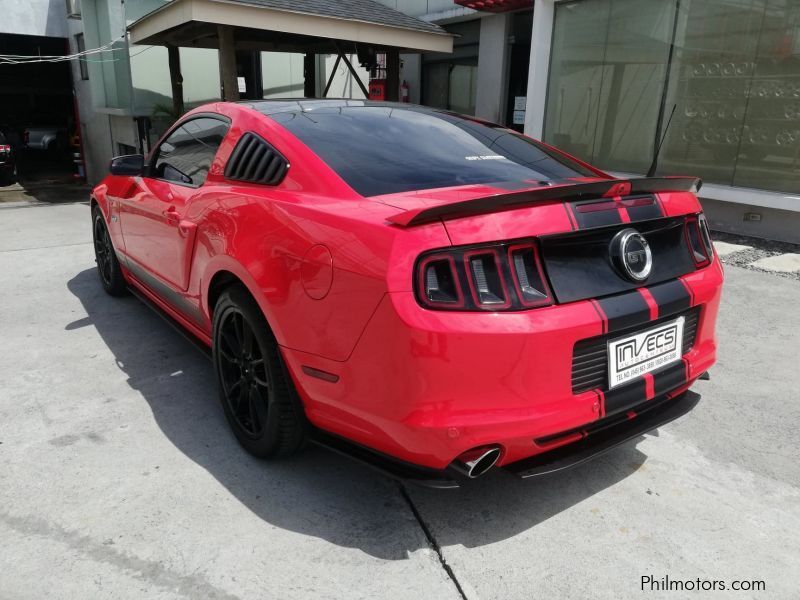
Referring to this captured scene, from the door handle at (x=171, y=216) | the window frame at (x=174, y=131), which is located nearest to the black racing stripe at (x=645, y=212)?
the window frame at (x=174, y=131)

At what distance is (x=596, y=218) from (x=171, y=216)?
85.4 inches

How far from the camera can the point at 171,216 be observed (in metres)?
3.18

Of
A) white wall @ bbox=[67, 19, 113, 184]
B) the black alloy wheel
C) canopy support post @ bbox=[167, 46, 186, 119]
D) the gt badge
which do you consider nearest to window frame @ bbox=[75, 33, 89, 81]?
white wall @ bbox=[67, 19, 113, 184]

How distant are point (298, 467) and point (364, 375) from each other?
835 mm

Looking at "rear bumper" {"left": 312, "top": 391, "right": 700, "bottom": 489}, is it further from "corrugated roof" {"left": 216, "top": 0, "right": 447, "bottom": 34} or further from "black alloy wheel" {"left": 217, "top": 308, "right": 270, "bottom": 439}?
"corrugated roof" {"left": 216, "top": 0, "right": 447, "bottom": 34}

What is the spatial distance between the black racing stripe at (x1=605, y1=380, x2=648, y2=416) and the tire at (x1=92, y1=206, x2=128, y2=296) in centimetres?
378

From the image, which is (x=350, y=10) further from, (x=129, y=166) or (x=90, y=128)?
(x=90, y=128)

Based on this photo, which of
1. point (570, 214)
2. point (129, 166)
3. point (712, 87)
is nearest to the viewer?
point (570, 214)

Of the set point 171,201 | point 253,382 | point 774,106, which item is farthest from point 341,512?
point 774,106

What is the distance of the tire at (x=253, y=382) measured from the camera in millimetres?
2312

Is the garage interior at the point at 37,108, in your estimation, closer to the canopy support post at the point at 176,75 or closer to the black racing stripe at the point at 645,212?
the canopy support post at the point at 176,75

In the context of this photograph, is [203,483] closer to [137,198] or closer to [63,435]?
[63,435]

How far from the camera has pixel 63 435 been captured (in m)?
2.80

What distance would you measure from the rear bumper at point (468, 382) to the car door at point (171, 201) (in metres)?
1.45
